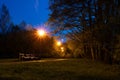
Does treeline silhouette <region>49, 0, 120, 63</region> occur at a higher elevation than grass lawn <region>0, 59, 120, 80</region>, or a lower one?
higher

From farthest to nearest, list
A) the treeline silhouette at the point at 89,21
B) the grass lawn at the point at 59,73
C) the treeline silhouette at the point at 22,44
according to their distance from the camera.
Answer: the treeline silhouette at the point at 22,44
the treeline silhouette at the point at 89,21
the grass lawn at the point at 59,73

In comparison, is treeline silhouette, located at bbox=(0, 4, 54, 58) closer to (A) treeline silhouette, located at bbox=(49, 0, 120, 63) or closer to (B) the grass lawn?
(A) treeline silhouette, located at bbox=(49, 0, 120, 63)

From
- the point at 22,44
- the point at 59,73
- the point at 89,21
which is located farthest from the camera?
the point at 22,44

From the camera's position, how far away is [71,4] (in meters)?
31.7

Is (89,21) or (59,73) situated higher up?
(89,21)

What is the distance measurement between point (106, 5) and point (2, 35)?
4509 cm

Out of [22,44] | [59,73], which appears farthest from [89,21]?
[22,44]

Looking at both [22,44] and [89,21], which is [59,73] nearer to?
[89,21]

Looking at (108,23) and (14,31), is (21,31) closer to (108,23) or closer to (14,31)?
(14,31)

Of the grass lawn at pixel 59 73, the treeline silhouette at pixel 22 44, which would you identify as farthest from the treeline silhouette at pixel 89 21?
the treeline silhouette at pixel 22 44

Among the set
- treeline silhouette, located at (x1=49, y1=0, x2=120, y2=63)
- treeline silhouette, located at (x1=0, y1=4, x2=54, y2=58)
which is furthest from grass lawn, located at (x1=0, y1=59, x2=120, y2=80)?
treeline silhouette, located at (x1=0, y1=4, x2=54, y2=58)

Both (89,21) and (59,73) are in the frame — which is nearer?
(59,73)

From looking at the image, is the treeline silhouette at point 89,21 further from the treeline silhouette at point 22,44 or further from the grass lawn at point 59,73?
the treeline silhouette at point 22,44

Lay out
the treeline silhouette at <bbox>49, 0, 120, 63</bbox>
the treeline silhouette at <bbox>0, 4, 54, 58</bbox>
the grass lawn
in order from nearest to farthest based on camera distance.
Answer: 1. the grass lawn
2. the treeline silhouette at <bbox>49, 0, 120, 63</bbox>
3. the treeline silhouette at <bbox>0, 4, 54, 58</bbox>
